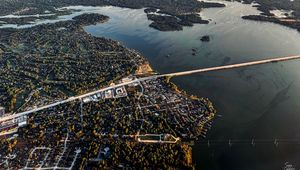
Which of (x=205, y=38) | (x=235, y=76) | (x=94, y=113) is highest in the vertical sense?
(x=205, y=38)

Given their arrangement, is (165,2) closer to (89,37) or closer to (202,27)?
(202,27)

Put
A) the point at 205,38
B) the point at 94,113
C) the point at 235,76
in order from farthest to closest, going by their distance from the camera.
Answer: the point at 205,38, the point at 235,76, the point at 94,113

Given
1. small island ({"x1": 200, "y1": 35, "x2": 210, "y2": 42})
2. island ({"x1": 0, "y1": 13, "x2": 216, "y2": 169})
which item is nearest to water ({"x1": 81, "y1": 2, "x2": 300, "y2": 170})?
small island ({"x1": 200, "y1": 35, "x2": 210, "y2": 42})

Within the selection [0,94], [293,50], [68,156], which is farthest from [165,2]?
[68,156]

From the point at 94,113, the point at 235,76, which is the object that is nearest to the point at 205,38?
the point at 235,76

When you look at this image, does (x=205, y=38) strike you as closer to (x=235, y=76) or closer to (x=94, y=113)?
(x=235, y=76)

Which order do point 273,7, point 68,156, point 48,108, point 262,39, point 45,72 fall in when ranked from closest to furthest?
1. point 68,156
2. point 48,108
3. point 45,72
4. point 262,39
5. point 273,7

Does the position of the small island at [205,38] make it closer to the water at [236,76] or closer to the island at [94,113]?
the water at [236,76]

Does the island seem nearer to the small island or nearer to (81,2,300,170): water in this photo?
(81,2,300,170): water
